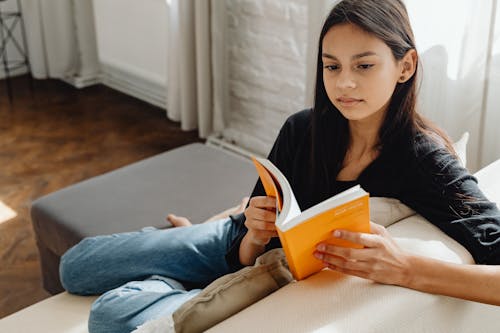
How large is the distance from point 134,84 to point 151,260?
2.65 metres

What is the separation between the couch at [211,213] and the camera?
108cm

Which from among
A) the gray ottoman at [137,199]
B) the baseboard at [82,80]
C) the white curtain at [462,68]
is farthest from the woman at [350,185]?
the baseboard at [82,80]

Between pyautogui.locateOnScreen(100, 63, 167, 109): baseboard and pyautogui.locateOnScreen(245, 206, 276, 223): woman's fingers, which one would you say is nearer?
pyautogui.locateOnScreen(245, 206, 276, 223): woman's fingers

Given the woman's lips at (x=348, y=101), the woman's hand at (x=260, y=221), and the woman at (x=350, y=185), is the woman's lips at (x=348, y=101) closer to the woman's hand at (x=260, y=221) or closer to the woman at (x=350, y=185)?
the woman at (x=350, y=185)

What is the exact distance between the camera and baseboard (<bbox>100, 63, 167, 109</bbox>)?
3.98m

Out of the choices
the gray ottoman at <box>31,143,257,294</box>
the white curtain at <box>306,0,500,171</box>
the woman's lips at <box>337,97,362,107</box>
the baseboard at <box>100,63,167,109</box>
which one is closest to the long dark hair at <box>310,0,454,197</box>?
the woman's lips at <box>337,97,362,107</box>

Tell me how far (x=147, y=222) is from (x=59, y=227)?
267mm

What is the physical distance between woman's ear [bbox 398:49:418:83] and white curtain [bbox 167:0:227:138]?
1957 millimetres

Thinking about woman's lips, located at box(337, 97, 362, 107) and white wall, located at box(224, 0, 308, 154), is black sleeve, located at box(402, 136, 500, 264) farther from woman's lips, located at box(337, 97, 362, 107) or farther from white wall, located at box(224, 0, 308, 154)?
white wall, located at box(224, 0, 308, 154)

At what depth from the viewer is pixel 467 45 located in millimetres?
2168

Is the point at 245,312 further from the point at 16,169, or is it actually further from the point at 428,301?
the point at 16,169

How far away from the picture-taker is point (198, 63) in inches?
131

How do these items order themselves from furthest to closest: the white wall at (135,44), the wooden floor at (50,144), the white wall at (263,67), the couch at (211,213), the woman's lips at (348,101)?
the white wall at (135,44) → the white wall at (263,67) → the wooden floor at (50,144) → the woman's lips at (348,101) → the couch at (211,213)

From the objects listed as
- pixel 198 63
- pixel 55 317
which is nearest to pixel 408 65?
pixel 55 317
